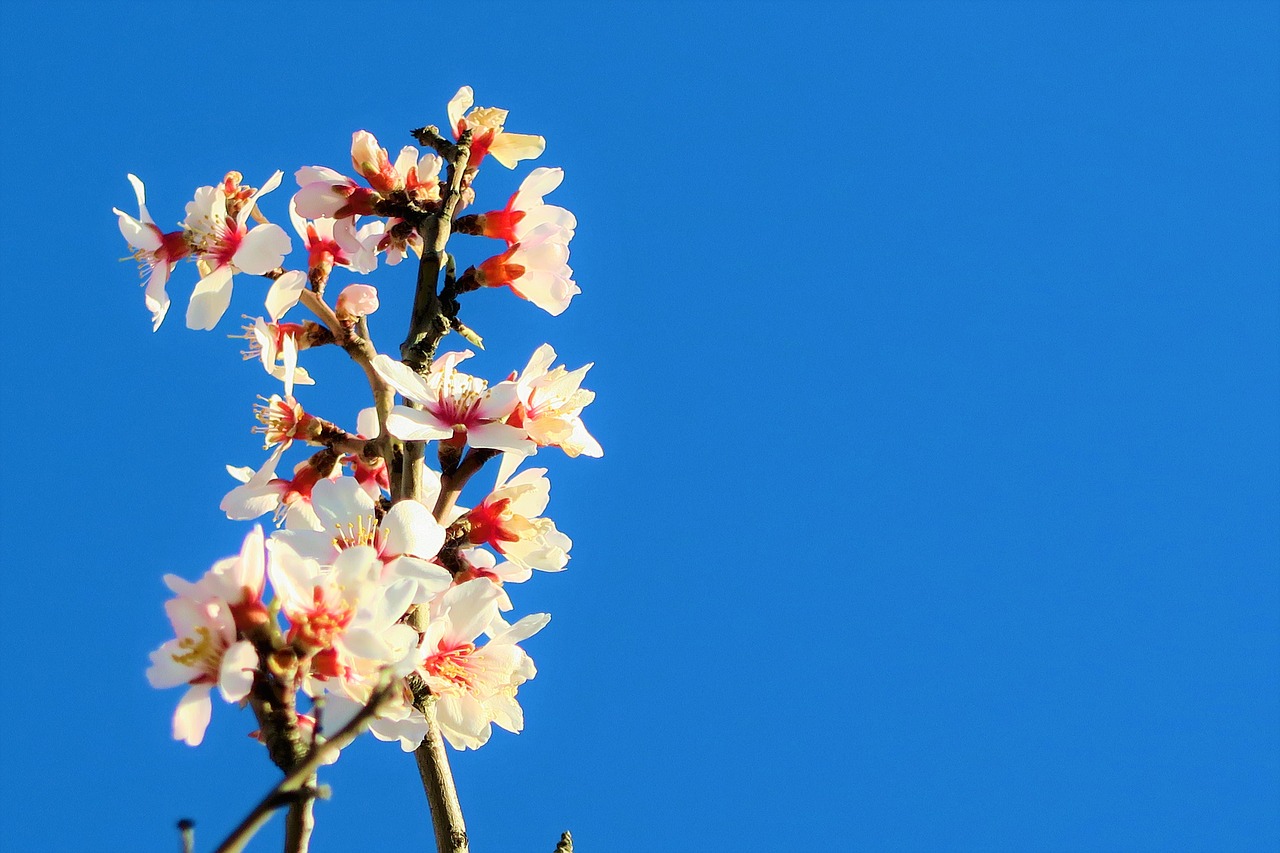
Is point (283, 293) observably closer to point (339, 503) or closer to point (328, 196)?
point (328, 196)

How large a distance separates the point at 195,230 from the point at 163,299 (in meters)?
0.16

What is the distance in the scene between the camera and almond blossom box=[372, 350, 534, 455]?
2152 mm

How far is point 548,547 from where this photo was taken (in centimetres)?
235

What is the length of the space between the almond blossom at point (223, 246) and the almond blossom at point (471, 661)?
74cm

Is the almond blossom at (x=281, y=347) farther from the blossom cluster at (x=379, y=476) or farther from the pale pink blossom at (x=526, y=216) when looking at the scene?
the pale pink blossom at (x=526, y=216)

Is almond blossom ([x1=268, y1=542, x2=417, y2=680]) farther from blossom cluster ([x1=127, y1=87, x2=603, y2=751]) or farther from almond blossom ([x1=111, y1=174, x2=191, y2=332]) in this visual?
almond blossom ([x1=111, y1=174, x2=191, y2=332])

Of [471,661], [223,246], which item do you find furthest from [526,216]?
[471,661]

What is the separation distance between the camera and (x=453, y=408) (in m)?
2.23

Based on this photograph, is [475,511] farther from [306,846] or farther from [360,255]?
[306,846]

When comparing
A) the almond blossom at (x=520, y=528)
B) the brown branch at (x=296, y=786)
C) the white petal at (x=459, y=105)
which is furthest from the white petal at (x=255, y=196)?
the brown branch at (x=296, y=786)

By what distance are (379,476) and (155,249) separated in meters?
0.65

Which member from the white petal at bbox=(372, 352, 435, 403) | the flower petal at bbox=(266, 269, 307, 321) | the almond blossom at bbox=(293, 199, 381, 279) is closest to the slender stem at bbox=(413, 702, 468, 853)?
the white petal at bbox=(372, 352, 435, 403)

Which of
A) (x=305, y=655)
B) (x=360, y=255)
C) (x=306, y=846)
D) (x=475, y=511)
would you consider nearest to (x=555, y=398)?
(x=475, y=511)

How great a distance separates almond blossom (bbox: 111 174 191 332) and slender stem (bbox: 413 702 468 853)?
1.02 meters
